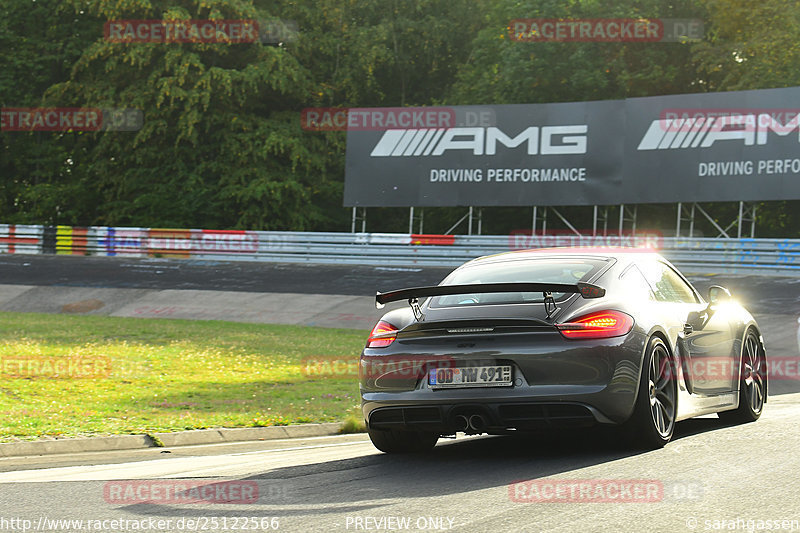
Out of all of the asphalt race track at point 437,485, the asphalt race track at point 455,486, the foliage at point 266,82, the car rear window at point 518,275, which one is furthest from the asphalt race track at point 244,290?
the asphalt race track at point 455,486

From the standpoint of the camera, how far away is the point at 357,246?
36.5 metres

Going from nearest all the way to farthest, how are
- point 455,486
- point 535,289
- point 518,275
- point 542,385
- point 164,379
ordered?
point 455,486, point 542,385, point 535,289, point 518,275, point 164,379

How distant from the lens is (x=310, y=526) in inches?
205

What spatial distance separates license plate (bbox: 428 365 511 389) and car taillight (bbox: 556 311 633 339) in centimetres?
47

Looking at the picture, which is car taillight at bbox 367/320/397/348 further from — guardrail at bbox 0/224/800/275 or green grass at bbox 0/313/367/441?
guardrail at bbox 0/224/800/275

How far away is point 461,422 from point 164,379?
7.70 meters

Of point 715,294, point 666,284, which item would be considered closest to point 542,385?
point 666,284

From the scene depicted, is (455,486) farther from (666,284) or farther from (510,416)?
(666,284)

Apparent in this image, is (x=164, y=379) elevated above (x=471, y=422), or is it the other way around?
(x=471, y=422)

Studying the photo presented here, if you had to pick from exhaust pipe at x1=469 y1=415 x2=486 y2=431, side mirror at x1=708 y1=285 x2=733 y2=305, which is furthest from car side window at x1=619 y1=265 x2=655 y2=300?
exhaust pipe at x1=469 y1=415 x2=486 y2=431

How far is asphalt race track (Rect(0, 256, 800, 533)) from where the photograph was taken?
17.3 ft

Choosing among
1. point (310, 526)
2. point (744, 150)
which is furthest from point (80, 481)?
point (744, 150)

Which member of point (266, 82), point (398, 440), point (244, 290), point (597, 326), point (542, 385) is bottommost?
point (398, 440)

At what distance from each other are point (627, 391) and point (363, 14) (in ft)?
146
